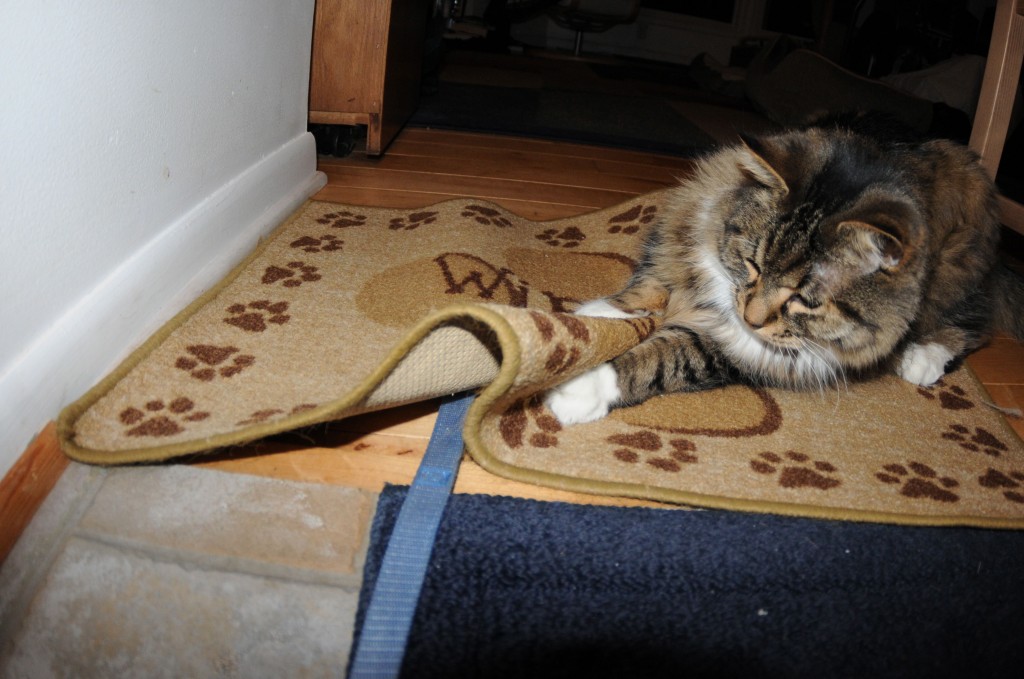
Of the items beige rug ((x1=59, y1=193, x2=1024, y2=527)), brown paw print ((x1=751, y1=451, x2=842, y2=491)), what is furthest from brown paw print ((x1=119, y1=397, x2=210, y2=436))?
brown paw print ((x1=751, y1=451, x2=842, y2=491))

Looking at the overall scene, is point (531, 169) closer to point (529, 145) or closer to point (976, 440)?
point (529, 145)

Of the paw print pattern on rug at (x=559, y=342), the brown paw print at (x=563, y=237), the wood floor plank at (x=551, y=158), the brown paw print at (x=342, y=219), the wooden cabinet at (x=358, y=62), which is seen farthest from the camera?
the wood floor plank at (x=551, y=158)

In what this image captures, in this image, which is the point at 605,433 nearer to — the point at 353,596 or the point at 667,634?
the point at 667,634

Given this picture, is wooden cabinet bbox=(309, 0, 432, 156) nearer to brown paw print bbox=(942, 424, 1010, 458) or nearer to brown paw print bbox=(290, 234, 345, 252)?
brown paw print bbox=(290, 234, 345, 252)

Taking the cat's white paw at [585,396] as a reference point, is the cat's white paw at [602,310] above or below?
above

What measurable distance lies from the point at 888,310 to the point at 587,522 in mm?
654

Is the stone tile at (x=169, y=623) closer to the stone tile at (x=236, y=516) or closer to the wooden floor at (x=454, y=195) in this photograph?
the stone tile at (x=236, y=516)

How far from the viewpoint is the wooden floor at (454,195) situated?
101cm

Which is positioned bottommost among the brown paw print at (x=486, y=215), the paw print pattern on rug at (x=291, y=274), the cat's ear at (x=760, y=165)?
the paw print pattern on rug at (x=291, y=274)

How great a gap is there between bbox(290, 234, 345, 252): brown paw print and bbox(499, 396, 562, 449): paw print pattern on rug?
715 millimetres

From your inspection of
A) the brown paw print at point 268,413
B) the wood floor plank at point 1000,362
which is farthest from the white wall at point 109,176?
the wood floor plank at point 1000,362

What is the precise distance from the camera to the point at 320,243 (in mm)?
1650

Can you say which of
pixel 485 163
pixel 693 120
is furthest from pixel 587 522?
pixel 693 120

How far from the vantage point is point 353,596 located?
0.84 m
